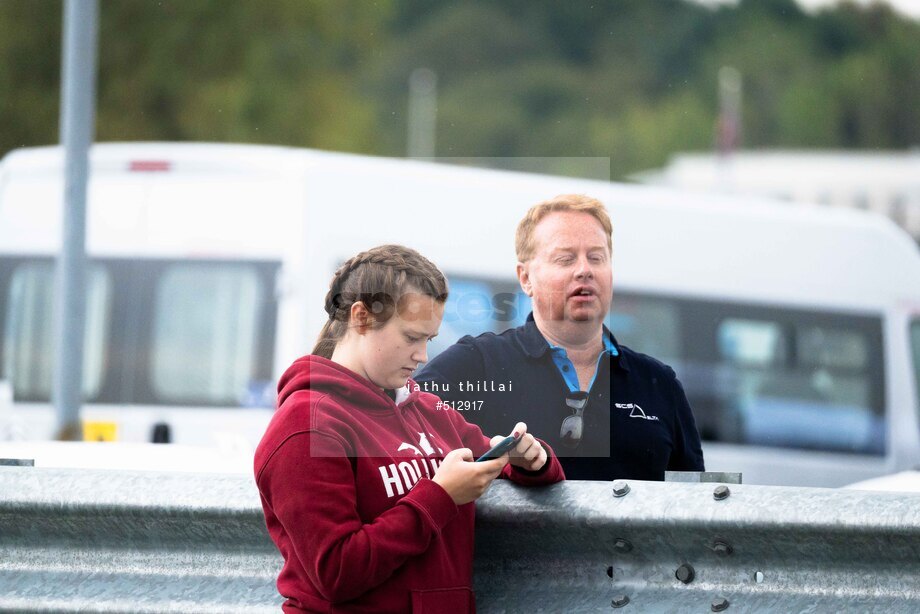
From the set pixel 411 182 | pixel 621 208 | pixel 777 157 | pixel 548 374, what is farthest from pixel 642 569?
pixel 777 157

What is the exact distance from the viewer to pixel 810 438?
1097 cm

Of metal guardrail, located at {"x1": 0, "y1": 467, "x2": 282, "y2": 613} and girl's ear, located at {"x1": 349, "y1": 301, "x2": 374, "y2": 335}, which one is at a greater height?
girl's ear, located at {"x1": 349, "y1": 301, "x2": 374, "y2": 335}

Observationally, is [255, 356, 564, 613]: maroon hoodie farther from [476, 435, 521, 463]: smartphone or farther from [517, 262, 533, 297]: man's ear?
[517, 262, 533, 297]: man's ear

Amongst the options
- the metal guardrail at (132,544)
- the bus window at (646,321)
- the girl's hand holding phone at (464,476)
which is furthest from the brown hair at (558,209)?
the bus window at (646,321)

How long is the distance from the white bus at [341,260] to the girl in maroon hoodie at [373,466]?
17.9ft

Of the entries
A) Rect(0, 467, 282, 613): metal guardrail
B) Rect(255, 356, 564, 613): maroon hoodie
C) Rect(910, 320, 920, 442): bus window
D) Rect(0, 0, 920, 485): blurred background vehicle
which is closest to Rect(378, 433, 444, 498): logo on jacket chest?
Rect(255, 356, 564, 613): maroon hoodie

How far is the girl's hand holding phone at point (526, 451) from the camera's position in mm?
2602

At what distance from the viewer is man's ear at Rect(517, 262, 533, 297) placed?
281 cm

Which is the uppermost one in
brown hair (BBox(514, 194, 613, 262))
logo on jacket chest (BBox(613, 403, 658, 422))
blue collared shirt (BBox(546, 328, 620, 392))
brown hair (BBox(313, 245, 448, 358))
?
brown hair (BBox(514, 194, 613, 262))

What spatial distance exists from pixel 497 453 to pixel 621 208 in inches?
290

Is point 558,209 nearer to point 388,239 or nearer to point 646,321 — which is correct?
point 388,239

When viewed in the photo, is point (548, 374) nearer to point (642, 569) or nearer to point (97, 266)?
point (642, 569)

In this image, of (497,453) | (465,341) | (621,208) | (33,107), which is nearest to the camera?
(497,453)

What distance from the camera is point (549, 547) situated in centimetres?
276
